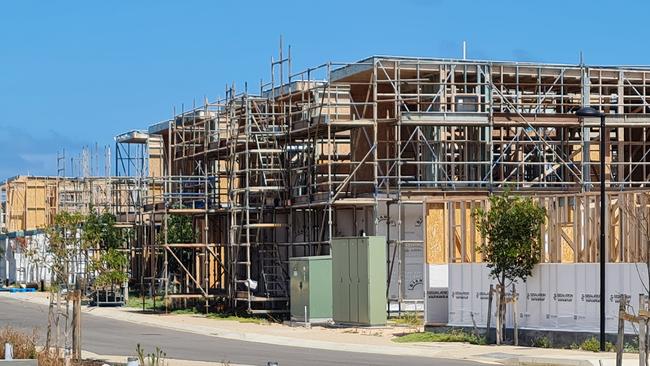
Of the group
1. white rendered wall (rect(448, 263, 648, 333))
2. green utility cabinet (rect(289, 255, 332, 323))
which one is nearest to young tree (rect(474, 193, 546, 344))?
white rendered wall (rect(448, 263, 648, 333))

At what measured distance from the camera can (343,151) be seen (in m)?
51.3

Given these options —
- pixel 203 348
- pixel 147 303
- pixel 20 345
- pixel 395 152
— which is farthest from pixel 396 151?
pixel 20 345

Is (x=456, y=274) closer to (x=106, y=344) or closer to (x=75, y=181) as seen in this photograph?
(x=106, y=344)

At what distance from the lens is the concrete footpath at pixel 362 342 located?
93.1 ft

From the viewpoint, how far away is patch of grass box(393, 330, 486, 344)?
34.1 meters

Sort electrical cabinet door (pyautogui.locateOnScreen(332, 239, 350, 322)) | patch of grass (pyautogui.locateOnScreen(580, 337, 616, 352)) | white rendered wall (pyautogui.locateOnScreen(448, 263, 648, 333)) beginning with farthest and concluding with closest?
electrical cabinet door (pyautogui.locateOnScreen(332, 239, 350, 322)), white rendered wall (pyautogui.locateOnScreen(448, 263, 648, 333)), patch of grass (pyautogui.locateOnScreen(580, 337, 616, 352))

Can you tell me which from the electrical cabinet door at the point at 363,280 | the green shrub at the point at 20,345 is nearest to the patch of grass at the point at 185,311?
the electrical cabinet door at the point at 363,280

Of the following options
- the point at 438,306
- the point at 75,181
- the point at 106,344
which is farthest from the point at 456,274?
the point at 75,181

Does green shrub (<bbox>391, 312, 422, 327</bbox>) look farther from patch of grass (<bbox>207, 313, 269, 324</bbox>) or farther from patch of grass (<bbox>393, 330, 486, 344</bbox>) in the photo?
patch of grass (<bbox>207, 313, 269, 324</bbox>)

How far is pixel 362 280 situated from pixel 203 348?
7.80 metres

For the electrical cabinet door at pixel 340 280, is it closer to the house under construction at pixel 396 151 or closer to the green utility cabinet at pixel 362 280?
the green utility cabinet at pixel 362 280

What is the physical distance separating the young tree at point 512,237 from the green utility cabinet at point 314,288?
919cm

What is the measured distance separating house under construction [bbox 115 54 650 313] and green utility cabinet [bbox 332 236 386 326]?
330cm

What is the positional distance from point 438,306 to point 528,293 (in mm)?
4134
